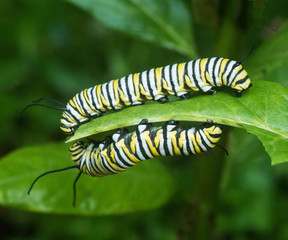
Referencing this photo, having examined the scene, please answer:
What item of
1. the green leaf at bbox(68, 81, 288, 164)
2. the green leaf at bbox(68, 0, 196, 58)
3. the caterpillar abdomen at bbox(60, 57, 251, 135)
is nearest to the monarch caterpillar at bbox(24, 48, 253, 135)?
the caterpillar abdomen at bbox(60, 57, 251, 135)

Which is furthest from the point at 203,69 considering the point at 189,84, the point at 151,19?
the point at 151,19

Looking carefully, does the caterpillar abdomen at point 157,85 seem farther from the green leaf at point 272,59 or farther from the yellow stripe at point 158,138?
the green leaf at point 272,59

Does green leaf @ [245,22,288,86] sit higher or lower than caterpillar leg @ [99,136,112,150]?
higher

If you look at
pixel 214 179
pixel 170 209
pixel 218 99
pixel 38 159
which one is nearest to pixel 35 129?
pixel 170 209

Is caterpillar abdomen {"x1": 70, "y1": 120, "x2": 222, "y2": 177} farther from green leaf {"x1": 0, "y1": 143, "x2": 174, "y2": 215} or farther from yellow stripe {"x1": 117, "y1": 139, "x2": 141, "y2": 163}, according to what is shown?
green leaf {"x1": 0, "y1": 143, "x2": 174, "y2": 215}

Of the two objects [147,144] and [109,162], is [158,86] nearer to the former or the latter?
[147,144]

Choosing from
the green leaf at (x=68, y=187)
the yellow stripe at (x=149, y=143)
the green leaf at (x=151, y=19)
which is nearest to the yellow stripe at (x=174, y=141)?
the yellow stripe at (x=149, y=143)

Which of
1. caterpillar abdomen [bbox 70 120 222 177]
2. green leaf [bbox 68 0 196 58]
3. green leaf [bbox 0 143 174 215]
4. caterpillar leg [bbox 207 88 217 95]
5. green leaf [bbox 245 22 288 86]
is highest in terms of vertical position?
green leaf [bbox 68 0 196 58]
